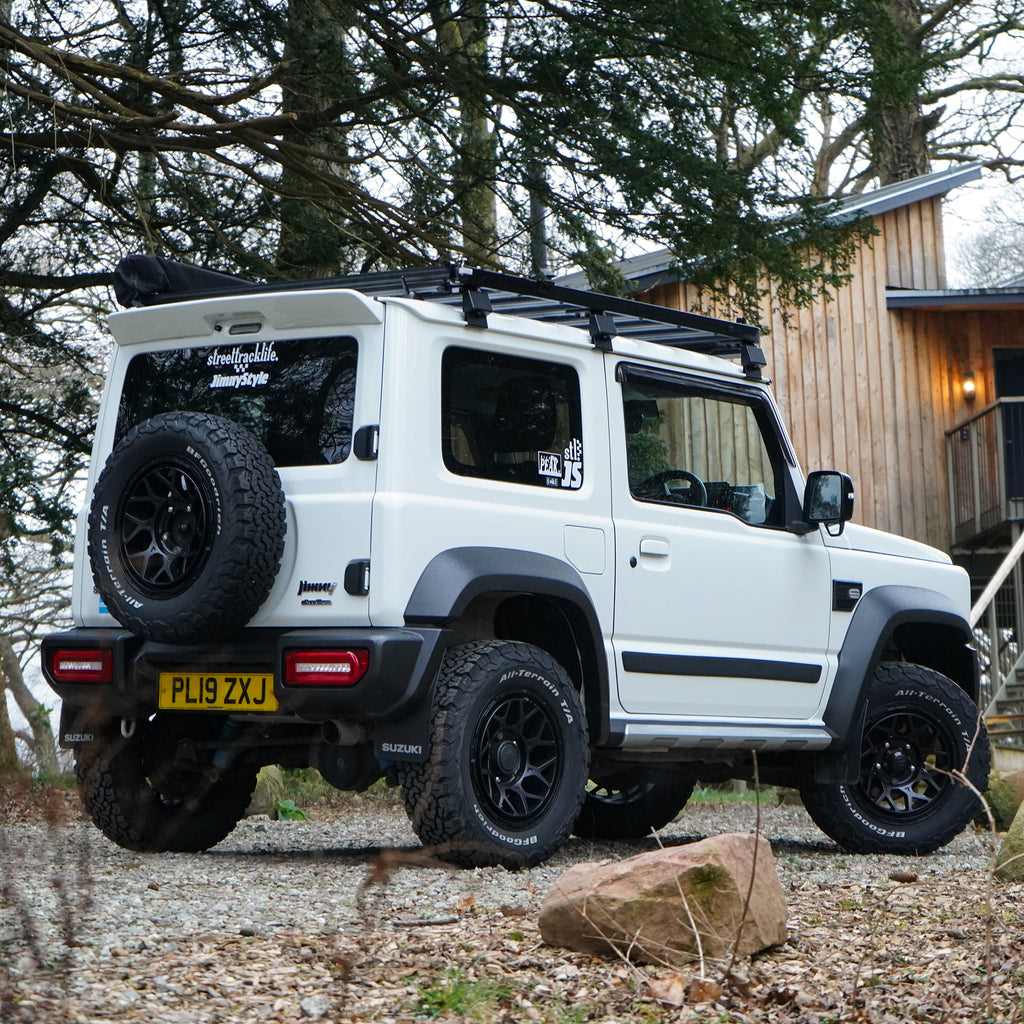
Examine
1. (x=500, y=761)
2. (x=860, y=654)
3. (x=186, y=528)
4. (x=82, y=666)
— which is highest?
(x=186, y=528)

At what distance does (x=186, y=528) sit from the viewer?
601 centimetres

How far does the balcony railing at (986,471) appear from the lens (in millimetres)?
17938

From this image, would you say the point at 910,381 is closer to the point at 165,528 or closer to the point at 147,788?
the point at 147,788

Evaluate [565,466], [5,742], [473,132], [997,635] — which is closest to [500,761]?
[565,466]

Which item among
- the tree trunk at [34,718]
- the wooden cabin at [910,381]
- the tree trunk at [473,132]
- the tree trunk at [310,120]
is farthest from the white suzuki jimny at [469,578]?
the wooden cabin at [910,381]

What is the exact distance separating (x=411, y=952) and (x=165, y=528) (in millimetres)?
2322

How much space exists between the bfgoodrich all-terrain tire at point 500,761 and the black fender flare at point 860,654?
5.49ft

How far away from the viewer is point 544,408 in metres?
6.59

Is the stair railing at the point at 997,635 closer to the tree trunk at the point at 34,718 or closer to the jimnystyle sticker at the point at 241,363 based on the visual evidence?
the tree trunk at the point at 34,718

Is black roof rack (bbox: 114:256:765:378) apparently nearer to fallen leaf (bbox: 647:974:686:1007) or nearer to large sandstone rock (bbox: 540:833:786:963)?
large sandstone rock (bbox: 540:833:786:963)

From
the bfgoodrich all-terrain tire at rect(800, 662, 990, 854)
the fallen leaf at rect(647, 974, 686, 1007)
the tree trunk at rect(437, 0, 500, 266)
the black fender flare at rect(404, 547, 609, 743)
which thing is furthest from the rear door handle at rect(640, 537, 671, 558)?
the tree trunk at rect(437, 0, 500, 266)

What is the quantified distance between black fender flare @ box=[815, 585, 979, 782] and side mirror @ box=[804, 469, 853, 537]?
55cm

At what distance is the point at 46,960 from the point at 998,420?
15787 mm

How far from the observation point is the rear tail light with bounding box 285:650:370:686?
229 inches
